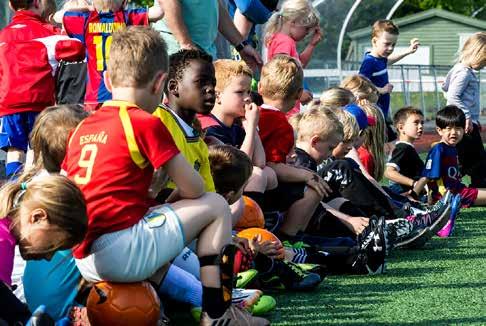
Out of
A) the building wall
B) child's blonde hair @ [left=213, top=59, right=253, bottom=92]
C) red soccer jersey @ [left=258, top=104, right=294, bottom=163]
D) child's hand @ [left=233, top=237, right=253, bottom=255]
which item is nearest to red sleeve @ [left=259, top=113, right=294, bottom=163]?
red soccer jersey @ [left=258, top=104, right=294, bottom=163]

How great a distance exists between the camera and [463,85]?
1150 centimetres

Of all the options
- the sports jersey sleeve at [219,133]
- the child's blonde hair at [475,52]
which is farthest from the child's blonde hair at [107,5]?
the child's blonde hair at [475,52]

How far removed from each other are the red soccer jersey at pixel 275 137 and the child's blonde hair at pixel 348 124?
867 mm

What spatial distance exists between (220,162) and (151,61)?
1.13m

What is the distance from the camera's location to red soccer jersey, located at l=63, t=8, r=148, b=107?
24.6 ft

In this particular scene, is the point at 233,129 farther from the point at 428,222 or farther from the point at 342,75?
the point at 342,75

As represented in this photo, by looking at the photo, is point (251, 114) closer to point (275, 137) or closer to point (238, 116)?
point (238, 116)

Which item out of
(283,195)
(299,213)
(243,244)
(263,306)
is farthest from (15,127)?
(263,306)

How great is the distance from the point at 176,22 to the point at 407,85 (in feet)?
57.8

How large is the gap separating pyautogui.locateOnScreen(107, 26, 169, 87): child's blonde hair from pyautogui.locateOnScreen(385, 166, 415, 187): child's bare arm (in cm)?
583

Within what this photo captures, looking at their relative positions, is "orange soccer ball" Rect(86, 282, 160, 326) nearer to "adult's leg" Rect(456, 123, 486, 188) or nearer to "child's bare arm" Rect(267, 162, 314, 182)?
"child's bare arm" Rect(267, 162, 314, 182)

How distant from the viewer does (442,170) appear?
10414 mm

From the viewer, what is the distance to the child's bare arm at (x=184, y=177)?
4.59 m

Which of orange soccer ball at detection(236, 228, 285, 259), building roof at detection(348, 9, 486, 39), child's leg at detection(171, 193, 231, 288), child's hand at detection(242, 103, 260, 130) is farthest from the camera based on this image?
building roof at detection(348, 9, 486, 39)
